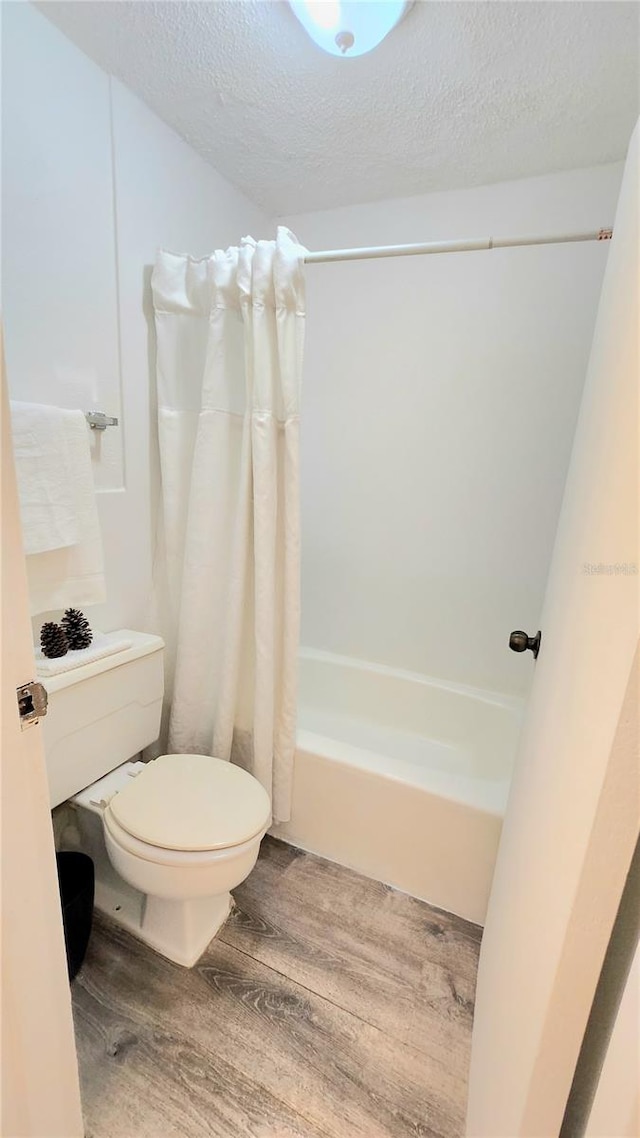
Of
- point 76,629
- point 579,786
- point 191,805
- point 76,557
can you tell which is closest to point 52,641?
point 76,629

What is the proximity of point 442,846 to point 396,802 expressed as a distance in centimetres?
18

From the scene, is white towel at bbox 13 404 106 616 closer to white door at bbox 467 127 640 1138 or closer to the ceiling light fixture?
the ceiling light fixture

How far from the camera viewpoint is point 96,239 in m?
1.30

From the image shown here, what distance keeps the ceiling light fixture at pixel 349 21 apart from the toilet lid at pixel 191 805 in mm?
1853

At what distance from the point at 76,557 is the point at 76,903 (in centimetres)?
85

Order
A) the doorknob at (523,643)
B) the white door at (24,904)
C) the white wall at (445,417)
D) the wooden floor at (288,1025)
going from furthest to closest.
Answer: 1. the white wall at (445,417)
2. the doorknob at (523,643)
3. the wooden floor at (288,1025)
4. the white door at (24,904)

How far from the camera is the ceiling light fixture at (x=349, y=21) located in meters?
1.00

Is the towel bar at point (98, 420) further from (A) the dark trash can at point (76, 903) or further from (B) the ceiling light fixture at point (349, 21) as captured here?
(A) the dark trash can at point (76, 903)

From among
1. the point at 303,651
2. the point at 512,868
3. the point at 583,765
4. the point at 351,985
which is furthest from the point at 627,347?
the point at 303,651

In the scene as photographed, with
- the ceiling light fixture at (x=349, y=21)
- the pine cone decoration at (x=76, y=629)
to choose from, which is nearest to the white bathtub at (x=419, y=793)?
the pine cone decoration at (x=76, y=629)

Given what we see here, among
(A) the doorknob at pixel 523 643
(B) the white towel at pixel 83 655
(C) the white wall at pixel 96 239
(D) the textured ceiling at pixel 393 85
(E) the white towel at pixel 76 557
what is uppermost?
(D) the textured ceiling at pixel 393 85

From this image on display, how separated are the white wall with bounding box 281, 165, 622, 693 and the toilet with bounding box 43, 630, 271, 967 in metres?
1.06

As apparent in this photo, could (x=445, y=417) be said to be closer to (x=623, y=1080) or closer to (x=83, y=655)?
(x=83, y=655)

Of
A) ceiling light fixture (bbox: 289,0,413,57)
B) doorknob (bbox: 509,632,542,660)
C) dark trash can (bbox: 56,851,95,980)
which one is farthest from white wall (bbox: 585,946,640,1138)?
ceiling light fixture (bbox: 289,0,413,57)
